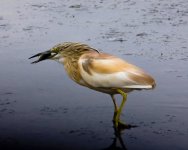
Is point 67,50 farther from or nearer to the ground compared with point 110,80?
farther from the ground

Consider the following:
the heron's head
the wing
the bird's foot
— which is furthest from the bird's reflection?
the heron's head

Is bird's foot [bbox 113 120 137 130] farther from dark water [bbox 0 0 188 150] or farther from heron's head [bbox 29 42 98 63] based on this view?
heron's head [bbox 29 42 98 63]

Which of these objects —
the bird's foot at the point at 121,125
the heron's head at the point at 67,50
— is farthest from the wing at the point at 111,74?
the bird's foot at the point at 121,125

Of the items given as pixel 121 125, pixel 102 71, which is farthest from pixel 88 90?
pixel 102 71

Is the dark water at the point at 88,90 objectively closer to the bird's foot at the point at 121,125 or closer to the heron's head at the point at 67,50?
the bird's foot at the point at 121,125

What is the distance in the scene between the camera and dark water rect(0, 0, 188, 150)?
4547 millimetres

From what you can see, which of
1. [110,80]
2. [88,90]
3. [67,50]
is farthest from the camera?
[88,90]

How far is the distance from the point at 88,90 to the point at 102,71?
4.82ft

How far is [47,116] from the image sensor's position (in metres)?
5.09

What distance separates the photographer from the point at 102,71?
14.9ft

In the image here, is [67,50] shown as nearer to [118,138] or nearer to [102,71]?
[102,71]

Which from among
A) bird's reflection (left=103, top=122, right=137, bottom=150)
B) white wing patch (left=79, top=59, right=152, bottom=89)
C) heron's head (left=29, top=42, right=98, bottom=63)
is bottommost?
bird's reflection (left=103, top=122, right=137, bottom=150)

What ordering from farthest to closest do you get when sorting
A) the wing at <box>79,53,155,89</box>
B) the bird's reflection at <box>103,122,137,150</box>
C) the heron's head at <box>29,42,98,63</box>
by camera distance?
1. the heron's head at <box>29,42,98,63</box>
2. the wing at <box>79,53,155,89</box>
3. the bird's reflection at <box>103,122,137,150</box>

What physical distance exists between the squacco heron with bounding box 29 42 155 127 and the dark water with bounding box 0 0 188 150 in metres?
0.45
